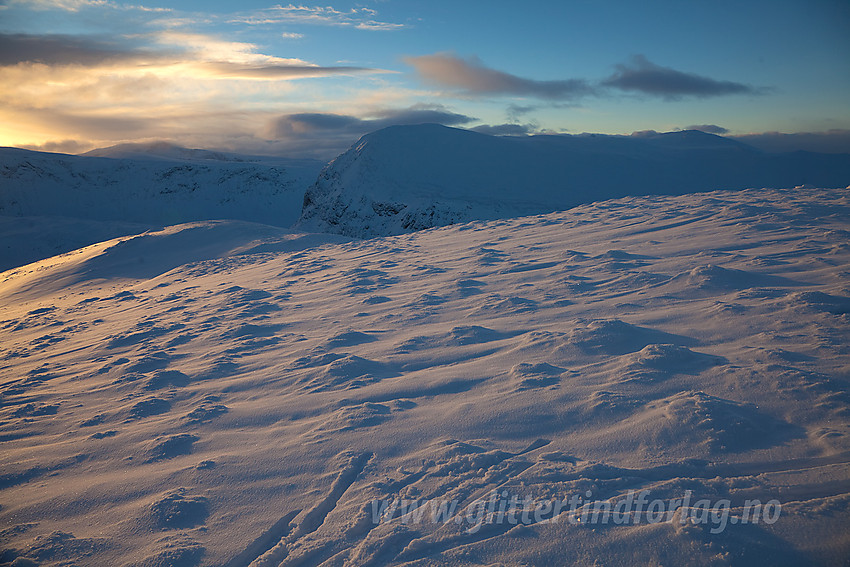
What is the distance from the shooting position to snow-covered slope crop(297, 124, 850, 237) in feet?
90.9

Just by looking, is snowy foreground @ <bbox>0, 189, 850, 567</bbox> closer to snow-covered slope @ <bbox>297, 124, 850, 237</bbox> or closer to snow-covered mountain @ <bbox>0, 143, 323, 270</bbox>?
snow-covered slope @ <bbox>297, 124, 850, 237</bbox>

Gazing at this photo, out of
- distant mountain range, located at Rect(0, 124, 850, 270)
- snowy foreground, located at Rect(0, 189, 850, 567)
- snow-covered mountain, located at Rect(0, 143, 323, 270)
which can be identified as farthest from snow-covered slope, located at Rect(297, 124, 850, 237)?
snow-covered mountain, located at Rect(0, 143, 323, 270)

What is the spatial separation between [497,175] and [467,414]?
29351 mm

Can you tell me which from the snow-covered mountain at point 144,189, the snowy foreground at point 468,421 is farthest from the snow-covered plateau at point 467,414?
the snow-covered mountain at point 144,189

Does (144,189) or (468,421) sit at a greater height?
(144,189)

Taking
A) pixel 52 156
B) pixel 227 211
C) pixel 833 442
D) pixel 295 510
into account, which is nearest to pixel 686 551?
pixel 833 442

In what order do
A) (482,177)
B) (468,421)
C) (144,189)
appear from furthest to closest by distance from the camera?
(144,189)
(482,177)
(468,421)

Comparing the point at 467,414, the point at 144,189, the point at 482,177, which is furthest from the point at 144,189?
the point at 467,414

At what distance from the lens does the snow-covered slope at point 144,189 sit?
66.4m

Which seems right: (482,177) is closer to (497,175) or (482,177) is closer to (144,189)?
(497,175)

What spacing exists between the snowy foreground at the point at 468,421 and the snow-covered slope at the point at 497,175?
19834 millimetres

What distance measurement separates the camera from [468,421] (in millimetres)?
3391

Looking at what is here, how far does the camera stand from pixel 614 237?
8656 millimetres

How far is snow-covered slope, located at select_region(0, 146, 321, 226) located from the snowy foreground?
6228cm
